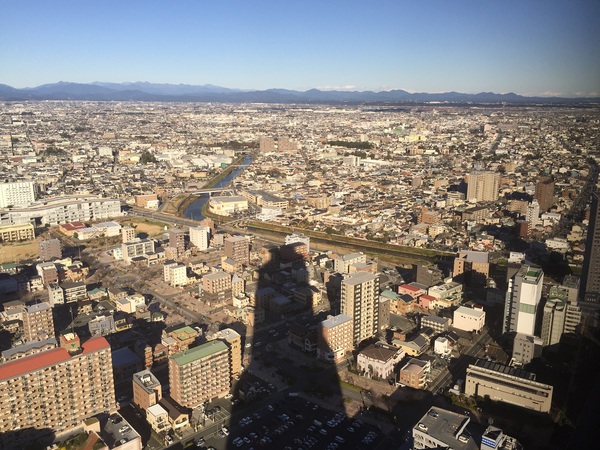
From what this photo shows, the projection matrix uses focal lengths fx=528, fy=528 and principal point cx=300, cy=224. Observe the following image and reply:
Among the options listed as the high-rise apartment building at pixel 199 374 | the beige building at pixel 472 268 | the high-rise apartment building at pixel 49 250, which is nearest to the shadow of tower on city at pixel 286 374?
the high-rise apartment building at pixel 199 374

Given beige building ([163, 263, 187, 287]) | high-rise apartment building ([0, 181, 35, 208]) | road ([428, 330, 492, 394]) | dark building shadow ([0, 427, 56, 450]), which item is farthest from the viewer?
high-rise apartment building ([0, 181, 35, 208])

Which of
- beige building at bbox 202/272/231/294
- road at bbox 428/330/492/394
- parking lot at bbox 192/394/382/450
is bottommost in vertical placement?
parking lot at bbox 192/394/382/450

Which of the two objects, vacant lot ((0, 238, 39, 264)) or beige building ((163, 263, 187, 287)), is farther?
vacant lot ((0, 238, 39, 264))

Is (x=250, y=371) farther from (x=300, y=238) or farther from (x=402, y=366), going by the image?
(x=300, y=238)

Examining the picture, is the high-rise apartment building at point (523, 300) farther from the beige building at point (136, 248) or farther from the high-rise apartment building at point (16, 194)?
the high-rise apartment building at point (16, 194)

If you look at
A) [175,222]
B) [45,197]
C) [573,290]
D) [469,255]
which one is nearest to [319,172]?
[175,222]

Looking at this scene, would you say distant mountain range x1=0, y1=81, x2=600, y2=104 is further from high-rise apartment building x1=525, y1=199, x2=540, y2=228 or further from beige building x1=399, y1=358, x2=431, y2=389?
beige building x1=399, y1=358, x2=431, y2=389

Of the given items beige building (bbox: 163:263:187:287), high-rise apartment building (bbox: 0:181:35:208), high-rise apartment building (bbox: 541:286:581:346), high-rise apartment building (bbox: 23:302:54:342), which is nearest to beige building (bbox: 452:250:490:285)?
high-rise apartment building (bbox: 541:286:581:346)
